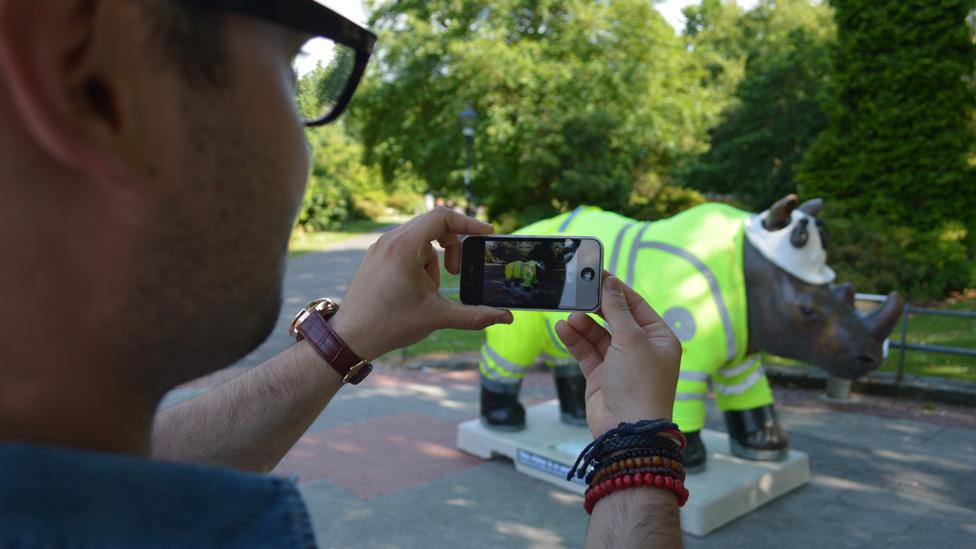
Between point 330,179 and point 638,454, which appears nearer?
point 638,454

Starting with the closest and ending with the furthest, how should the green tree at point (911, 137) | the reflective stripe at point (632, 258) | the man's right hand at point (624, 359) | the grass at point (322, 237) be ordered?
the man's right hand at point (624, 359) → the reflective stripe at point (632, 258) → the green tree at point (911, 137) → the grass at point (322, 237)

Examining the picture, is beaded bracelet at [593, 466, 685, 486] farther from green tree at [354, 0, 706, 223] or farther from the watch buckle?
green tree at [354, 0, 706, 223]

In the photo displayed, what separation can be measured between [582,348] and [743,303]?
321 centimetres

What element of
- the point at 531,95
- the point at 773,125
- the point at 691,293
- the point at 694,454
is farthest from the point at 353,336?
the point at 773,125

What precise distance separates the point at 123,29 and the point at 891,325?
489 cm

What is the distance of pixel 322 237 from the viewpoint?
1117 inches

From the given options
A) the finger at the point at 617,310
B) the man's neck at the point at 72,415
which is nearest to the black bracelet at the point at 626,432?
the finger at the point at 617,310

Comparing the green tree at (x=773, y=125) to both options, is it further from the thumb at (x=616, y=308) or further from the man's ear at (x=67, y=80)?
the man's ear at (x=67, y=80)

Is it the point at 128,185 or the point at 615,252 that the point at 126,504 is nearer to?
the point at 128,185

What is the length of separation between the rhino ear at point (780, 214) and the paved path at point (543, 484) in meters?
1.78

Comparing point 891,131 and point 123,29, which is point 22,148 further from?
point 891,131

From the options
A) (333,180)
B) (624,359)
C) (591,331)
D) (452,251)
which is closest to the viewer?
(624,359)

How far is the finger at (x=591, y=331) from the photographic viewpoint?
1586mm

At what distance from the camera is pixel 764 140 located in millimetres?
20375
